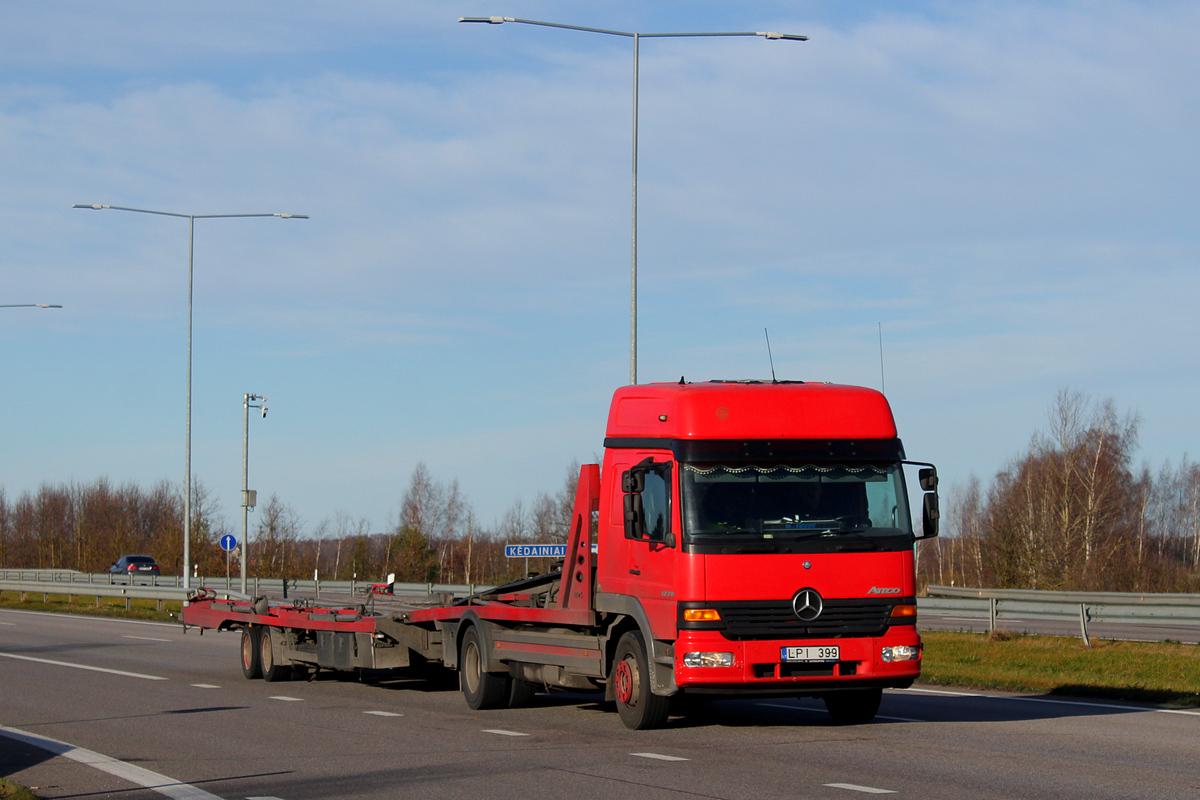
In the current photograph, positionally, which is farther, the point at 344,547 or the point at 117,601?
the point at 344,547

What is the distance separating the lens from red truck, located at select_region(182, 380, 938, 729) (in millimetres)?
11914

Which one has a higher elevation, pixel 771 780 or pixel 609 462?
pixel 609 462

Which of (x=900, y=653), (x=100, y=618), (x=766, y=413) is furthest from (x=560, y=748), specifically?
(x=100, y=618)

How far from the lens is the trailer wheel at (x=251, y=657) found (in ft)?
64.4

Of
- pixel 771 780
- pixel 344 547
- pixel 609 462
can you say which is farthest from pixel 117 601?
pixel 344 547

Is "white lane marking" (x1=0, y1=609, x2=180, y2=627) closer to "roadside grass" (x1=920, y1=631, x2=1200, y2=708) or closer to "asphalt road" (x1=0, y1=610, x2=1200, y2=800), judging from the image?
"asphalt road" (x1=0, y1=610, x2=1200, y2=800)

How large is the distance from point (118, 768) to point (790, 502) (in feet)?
19.4

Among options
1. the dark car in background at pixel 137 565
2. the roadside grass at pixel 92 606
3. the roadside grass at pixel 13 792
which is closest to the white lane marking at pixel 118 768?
the roadside grass at pixel 13 792

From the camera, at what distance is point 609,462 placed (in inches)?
539

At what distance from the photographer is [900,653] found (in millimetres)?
12305

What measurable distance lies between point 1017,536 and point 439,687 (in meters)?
44.0

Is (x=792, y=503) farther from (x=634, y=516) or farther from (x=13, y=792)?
(x=13, y=792)

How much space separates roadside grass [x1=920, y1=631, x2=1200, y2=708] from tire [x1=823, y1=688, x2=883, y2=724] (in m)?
4.52

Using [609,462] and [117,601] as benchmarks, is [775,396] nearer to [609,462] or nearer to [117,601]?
[609,462]
